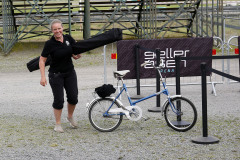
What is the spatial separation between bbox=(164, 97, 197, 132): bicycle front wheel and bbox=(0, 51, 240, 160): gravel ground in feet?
0.40

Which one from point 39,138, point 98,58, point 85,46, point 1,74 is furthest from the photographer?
point 98,58

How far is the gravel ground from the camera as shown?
22.8 feet

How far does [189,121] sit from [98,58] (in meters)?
12.0

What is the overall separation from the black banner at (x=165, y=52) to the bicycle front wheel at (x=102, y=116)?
3239 millimetres

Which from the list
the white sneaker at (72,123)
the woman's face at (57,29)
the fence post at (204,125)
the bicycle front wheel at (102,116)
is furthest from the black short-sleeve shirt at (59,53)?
the fence post at (204,125)

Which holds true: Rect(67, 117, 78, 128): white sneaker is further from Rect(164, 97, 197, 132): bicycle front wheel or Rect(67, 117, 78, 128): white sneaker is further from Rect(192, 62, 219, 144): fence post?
Rect(192, 62, 219, 144): fence post

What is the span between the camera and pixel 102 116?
27.7 ft

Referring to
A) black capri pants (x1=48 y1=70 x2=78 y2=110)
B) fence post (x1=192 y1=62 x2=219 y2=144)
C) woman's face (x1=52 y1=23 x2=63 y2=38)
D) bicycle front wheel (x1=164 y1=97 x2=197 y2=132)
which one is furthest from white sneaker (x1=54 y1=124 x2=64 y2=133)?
fence post (x1=192 y1=62 x2=219 y2=144)

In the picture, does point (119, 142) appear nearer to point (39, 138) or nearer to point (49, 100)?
point (39, 138)

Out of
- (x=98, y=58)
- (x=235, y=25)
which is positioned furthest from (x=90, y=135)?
(x=235, y=25)

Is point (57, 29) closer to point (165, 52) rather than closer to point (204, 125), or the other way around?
point (204, 125)

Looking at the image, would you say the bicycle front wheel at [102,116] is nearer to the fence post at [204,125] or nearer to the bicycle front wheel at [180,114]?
the bicycle front wheel at [180,114]

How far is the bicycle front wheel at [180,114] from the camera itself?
8078 millimetres

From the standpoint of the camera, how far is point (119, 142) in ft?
25.0
